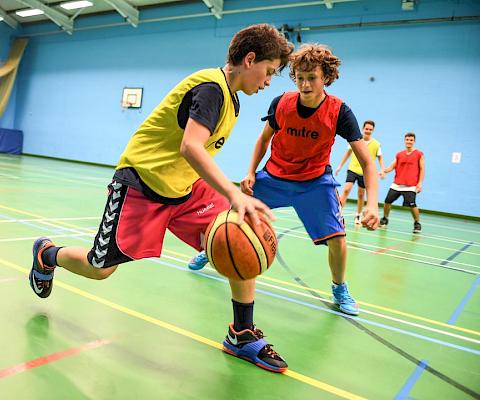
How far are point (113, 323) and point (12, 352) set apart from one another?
1.86 ft

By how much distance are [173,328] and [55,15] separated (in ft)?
63.6

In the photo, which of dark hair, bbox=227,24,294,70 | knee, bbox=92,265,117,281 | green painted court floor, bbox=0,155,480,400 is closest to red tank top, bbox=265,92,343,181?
green painted court floor, bbox=0,155,480,400

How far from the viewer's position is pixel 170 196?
230 cm

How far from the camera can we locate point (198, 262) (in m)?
3.65

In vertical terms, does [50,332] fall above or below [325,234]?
below

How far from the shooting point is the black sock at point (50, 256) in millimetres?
2519

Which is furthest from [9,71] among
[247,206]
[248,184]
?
[247,206]

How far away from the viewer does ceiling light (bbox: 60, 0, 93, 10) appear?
17.1m

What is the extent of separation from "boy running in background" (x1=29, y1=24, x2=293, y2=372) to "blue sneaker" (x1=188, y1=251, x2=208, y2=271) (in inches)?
47.0

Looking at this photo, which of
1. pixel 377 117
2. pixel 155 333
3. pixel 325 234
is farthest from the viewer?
pixel 377 117

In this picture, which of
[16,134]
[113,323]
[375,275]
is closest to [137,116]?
[16,134]

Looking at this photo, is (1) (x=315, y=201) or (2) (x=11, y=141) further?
(2) (x=11, y=141)

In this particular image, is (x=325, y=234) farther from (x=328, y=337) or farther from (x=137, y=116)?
(x=137, y=116)

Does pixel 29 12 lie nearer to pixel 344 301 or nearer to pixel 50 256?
pixel 50 256
